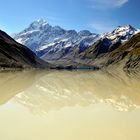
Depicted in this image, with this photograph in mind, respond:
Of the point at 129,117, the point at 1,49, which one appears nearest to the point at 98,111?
the point at 129,117

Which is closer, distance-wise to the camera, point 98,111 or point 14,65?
point 98,111

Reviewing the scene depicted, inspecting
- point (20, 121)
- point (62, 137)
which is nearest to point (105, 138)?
point (62, 137)

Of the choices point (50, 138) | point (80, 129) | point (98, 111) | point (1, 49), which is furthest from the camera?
point (1, 49)

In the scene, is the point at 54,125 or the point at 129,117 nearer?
the point at 54,125

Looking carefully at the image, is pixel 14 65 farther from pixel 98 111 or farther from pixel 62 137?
pixel 62 137

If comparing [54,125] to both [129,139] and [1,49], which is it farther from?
[1,49]

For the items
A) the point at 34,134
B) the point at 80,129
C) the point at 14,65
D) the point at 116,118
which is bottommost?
the point at 34,134

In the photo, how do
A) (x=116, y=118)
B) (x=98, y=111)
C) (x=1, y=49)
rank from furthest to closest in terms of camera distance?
1. (x=1, y=49)
2. (x=98, y=111)
3. (x=116, y=118)

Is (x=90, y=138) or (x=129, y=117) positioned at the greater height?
(x=129, y=117)

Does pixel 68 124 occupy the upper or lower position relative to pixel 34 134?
upper
